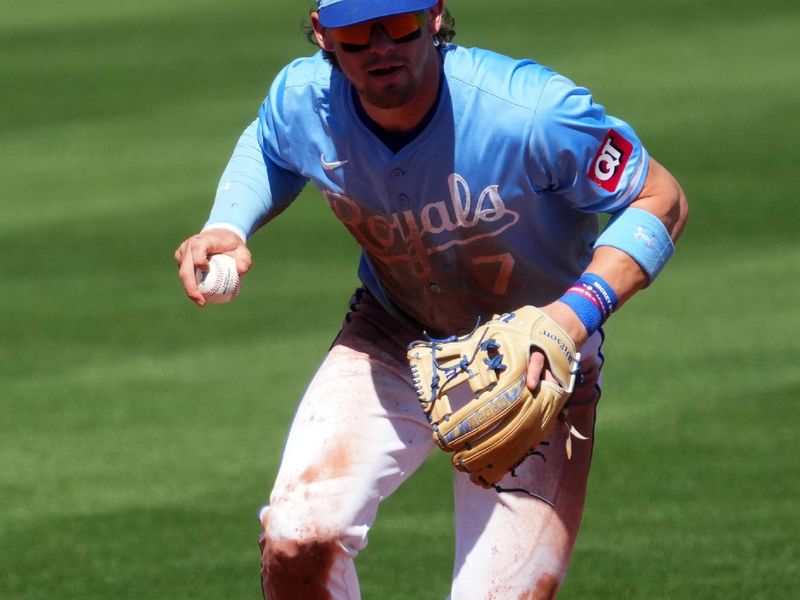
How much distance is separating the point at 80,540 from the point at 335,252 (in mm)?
4254

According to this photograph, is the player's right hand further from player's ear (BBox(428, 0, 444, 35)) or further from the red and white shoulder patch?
the red and white shoulder patch

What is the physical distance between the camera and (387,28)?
4.39 m

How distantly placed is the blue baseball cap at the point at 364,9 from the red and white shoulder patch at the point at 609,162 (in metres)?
0.59

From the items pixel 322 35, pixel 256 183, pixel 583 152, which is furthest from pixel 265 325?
pixel 583 152

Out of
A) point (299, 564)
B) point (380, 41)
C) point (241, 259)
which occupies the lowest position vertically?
point (299, 564)

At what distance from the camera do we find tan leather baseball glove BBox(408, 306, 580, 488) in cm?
421

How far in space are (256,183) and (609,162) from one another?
1106 millimetres

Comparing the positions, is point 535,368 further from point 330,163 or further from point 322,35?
point 322,35

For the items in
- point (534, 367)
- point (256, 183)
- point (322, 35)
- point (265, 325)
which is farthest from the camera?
point (265, 325)

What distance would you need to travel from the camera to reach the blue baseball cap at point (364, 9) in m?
4.33

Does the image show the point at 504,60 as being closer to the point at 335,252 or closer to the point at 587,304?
the point at 587,304

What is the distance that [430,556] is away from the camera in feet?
21.9

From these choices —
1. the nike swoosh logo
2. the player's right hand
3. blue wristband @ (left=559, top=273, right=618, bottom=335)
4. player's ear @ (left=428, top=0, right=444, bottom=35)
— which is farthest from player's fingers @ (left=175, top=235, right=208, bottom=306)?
blue wristband @ (left=559, top=273, right=618, bottom=335)

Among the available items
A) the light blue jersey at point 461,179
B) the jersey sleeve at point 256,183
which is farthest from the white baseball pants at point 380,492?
the jersey sleeve at point 256,183
